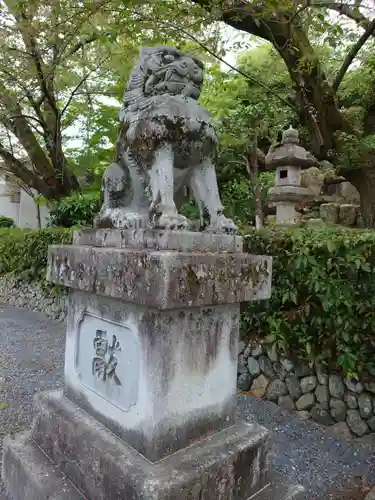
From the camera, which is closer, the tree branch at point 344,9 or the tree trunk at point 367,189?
the tree branch at point 344,9

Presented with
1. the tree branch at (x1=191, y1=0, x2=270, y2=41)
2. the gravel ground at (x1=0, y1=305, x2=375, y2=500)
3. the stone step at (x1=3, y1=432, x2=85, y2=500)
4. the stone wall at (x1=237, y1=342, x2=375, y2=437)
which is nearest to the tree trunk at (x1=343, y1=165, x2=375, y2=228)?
the tree branch at (x1=191, y1=0, x2=270, y2=41)

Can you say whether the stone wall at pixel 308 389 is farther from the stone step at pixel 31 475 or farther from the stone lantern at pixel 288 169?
the stone lantern at pixel 288 169

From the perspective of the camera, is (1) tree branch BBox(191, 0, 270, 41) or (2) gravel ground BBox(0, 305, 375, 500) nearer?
(2) gravel ground BBox(0, 305, 375, 500)

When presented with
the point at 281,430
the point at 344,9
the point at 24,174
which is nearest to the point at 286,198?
the point at 344,9

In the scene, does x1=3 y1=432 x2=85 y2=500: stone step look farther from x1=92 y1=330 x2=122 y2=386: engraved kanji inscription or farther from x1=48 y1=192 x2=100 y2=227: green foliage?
x1=48 y1=192 x2=100 y2=227: green foliage

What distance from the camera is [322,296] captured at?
3062mm

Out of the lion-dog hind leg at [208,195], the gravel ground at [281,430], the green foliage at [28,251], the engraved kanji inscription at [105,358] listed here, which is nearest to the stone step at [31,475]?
the gravel ground at [281,430]

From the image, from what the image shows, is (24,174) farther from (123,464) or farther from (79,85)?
(123,464)

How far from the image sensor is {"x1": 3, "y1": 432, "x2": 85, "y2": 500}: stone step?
181 cm

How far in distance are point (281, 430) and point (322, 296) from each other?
1.23 m

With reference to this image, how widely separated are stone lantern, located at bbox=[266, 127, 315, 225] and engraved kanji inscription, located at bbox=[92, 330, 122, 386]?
5811mm

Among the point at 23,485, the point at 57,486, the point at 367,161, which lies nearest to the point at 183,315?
the point at 57,486

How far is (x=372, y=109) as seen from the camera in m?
9.27

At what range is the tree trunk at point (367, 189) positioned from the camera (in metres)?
6.07
